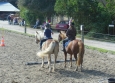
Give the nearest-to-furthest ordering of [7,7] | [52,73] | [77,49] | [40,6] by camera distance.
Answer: [52,73] < [77,49] < [40,6] < [7,7]

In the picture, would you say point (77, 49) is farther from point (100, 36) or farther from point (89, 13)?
point (89, 13)

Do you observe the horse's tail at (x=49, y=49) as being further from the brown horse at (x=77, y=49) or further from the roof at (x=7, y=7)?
the roof at (x=7, y=7)

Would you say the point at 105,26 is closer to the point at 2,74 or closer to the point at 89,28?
the point at 89,28

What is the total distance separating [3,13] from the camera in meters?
70.2

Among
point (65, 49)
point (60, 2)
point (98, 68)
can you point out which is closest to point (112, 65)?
point (98, 68)

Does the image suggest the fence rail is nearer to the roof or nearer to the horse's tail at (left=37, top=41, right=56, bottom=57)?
the horse's tail at (left=37, top=41, right=56, bottom=57)

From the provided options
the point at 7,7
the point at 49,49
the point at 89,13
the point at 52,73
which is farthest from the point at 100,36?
the point at 7,7

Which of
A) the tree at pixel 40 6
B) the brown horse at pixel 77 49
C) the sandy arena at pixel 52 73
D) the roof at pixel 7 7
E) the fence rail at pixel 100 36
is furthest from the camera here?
the roof at pixel 7 7

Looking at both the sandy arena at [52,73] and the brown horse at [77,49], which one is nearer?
the sandy arena at [52,73]

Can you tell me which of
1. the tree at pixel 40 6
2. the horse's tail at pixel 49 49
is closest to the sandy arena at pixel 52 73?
the horse's tail at pixel 49 49

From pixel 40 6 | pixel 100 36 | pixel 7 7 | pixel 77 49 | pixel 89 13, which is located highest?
pixel 7 7

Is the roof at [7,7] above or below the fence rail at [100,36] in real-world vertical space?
above

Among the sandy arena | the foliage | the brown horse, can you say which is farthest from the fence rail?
the brown horse

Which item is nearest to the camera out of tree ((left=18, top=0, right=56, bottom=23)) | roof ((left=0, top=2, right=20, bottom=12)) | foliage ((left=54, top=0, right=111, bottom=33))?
foliage ((left=54, top=0, right=111, bottom=33))
